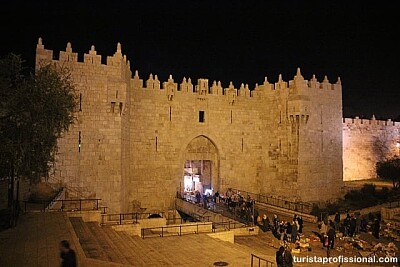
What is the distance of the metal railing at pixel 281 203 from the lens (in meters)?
24.7

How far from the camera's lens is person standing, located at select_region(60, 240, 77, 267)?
8.70 meters

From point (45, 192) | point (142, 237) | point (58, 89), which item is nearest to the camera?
point (58, 89)

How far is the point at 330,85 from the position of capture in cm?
2728

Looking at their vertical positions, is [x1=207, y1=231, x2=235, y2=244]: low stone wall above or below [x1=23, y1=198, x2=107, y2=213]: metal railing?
below

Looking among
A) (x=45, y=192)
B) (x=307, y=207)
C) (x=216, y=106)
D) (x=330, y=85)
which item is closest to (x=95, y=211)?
(x=45, y=192)

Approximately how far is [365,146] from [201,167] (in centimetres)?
1857

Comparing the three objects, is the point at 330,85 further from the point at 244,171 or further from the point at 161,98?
the point at 161,98

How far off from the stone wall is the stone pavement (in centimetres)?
Answer: 2281

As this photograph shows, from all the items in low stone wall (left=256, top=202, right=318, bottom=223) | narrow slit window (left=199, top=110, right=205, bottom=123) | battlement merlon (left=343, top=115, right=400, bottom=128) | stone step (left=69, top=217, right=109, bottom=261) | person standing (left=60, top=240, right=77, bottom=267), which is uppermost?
battlement merlon (left=343, top=115, right=400, bottom=128)

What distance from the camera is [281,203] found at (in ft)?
86.2

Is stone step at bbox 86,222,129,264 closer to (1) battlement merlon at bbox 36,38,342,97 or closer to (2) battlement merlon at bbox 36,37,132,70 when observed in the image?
(2) battlement merlon at bbox 36,37,132,70

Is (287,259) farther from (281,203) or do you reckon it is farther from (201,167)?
(201,167)

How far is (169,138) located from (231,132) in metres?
5.03

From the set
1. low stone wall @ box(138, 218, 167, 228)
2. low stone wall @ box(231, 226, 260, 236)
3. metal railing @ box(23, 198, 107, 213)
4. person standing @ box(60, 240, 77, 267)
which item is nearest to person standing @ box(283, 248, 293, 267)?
person standing @ box(60, 240, 77, 267)
